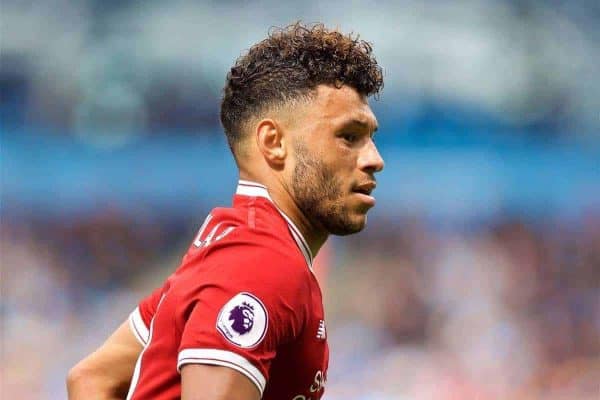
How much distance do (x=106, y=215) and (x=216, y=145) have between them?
30.1 inches

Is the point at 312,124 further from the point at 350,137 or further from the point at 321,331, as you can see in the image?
the point at 321,331

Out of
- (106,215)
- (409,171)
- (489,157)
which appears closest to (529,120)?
(489,157)

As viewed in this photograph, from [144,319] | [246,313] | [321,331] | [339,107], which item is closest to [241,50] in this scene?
[144,319]

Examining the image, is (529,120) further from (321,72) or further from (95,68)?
(321,72)

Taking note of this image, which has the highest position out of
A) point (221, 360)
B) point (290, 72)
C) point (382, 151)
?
point (382, 151)

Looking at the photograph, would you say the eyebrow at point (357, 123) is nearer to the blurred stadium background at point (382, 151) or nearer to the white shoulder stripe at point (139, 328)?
the white shoulder stripe at point (139, 328)

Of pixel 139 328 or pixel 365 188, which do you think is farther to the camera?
pixel 139 328

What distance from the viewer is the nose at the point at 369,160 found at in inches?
82.2

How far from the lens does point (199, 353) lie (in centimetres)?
165

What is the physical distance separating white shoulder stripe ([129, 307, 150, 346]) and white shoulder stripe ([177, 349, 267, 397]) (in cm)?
64

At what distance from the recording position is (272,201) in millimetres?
2064

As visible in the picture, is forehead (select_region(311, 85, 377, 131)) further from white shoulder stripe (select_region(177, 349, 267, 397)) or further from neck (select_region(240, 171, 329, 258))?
white shoulder stripe (select_region(177, 349, 267, 397))

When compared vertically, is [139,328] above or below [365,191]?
below

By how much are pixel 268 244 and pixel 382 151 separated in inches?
150
